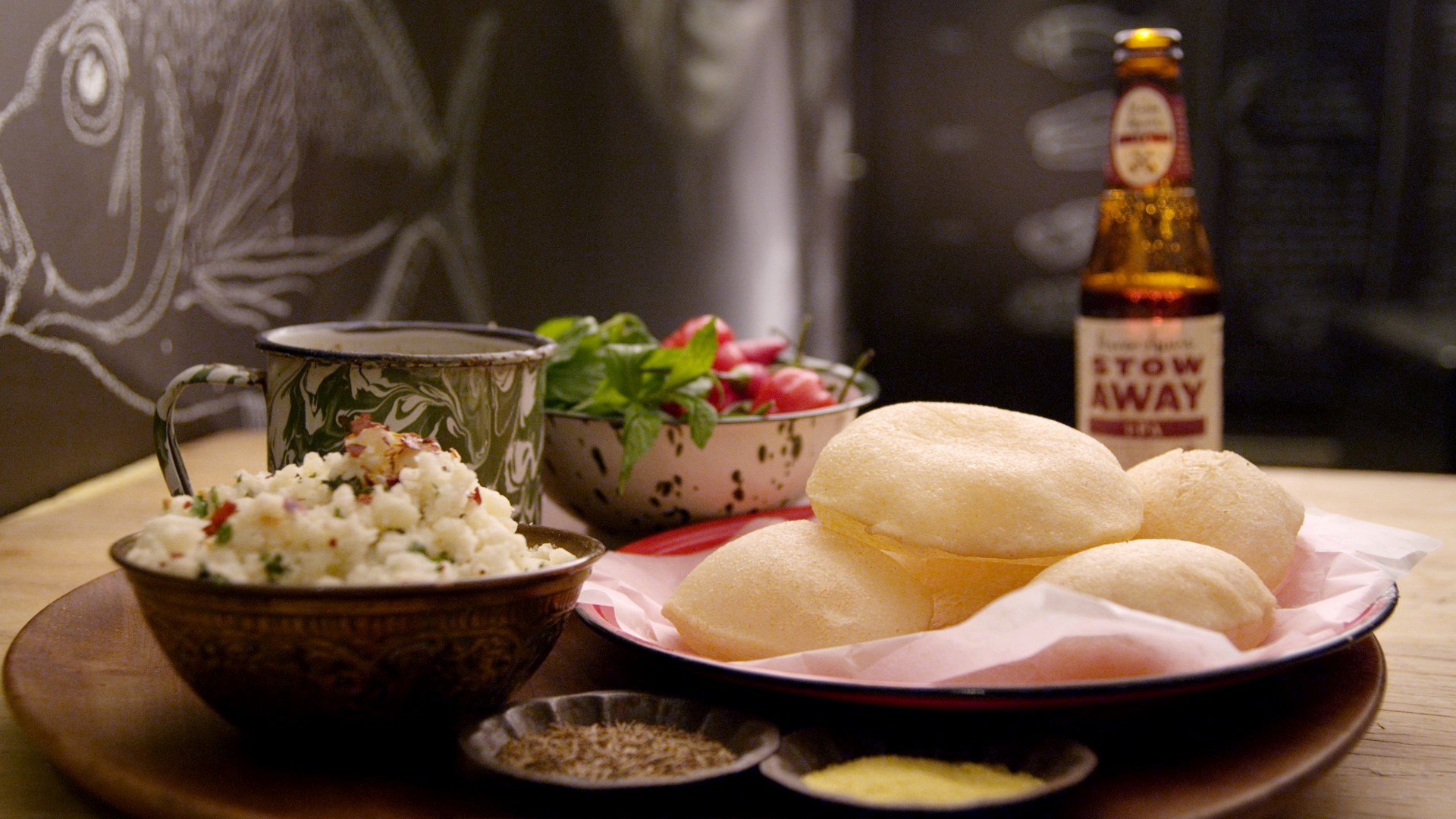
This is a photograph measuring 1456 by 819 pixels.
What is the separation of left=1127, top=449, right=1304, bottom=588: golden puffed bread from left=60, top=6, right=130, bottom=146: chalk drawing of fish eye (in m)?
1.20

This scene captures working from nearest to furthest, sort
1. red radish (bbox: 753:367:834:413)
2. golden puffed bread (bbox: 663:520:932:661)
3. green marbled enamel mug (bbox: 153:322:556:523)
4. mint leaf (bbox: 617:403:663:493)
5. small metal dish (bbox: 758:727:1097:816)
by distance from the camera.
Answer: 1. small metal dish (bbox: 758:727:1097:816)
2. golden puffed bread (bbox: 663:520:932:661)
3. green marbled enamel mug (bbox: 153:322:556:523)
4. mint leaf (bbox: 617:403:663:493)
5. red radish (bbox: 753:367:834:413)

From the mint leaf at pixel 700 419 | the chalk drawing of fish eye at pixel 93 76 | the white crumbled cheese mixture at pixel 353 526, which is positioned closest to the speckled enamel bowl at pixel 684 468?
the mint leaf at pixel 700 419

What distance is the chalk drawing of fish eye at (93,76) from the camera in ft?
4.46

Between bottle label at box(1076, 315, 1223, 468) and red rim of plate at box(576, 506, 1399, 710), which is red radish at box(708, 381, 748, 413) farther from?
red rim of plate at box(576, 506, 1399, 710)

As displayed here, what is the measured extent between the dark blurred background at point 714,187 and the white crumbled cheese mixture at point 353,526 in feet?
2.48

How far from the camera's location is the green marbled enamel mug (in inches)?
35.3

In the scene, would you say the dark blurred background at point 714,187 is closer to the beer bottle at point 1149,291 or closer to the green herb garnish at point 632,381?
the green herb garnish at point 632,381

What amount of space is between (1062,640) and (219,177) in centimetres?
139

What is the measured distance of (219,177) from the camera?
65.5 inches

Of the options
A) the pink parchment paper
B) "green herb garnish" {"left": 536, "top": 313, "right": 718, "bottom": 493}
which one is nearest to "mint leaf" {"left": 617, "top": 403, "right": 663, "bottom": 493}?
"green herb garnish" {"left": 536, "top": 313, "right": 718, "bottom": 493}

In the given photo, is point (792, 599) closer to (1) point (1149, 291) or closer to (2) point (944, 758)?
(2) point (944, 758)

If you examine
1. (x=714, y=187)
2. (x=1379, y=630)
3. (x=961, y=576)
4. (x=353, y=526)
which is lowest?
(x=1379, y=630)

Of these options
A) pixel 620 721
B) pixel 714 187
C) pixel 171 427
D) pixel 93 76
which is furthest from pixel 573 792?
pixel 714 187

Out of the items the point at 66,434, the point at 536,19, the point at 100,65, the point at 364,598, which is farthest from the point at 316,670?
the point at 536,19
